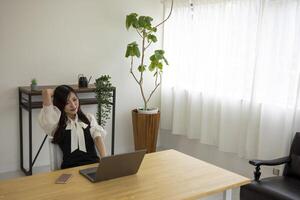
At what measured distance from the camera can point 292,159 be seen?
318cm

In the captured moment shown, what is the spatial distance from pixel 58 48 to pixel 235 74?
7.17 ft

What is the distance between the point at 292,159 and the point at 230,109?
1.05 metres

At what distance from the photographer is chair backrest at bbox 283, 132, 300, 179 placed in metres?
3.11

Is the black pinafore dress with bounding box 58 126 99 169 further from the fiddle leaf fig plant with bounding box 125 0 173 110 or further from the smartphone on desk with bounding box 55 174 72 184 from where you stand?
the fiddle leaf fig plant with bounding box 125 0 173 110

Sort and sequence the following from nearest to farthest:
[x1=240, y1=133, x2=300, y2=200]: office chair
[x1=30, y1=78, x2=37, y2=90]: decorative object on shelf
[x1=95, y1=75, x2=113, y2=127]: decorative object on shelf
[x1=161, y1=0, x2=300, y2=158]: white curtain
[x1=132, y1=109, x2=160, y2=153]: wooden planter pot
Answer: [x1=240, y1=133, x2=300, y2=200]: office chair, [x1=161, y1=0, x2=300, y2=158]: white curtain, [x1=30, y1=78, x2=37, y2=90]: decorative object on shelf, [x1=95, y1=75, x2=113, y2=127]: decorative object on shelf, [x1=132, y1=109, x2=160, y2=153]: wooden planter pot

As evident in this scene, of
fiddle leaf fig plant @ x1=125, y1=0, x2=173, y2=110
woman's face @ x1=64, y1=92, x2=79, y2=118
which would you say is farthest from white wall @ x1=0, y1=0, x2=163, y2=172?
woman's face @ x1=64, y1=92, x2=79, y2=118


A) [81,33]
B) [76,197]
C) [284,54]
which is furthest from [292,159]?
[81,33]

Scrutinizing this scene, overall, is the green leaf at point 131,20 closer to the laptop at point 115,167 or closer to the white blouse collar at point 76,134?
the white blouse collar at point 76,134

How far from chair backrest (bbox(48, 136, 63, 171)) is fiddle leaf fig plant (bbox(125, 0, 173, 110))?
2.24 m

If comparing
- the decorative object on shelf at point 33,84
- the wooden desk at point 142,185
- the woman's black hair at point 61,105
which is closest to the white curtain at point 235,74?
the wooden desk at point 142,185

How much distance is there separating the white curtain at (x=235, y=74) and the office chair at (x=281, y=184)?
31cm

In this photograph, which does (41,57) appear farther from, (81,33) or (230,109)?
(230,109)

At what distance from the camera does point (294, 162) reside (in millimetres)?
3150

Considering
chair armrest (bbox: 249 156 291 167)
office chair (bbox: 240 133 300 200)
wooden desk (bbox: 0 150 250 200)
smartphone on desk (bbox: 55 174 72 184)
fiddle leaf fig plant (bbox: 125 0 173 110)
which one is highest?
fiddle leaf fig plant (bbox: 125 0 173 110)
